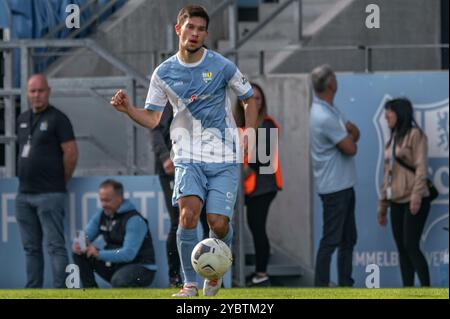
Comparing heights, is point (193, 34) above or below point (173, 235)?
above

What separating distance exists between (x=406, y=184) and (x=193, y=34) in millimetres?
5024

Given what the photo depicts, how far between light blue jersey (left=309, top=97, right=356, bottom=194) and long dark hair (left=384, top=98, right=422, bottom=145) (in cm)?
57

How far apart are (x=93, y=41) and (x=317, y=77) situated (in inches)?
101

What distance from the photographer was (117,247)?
16266mm

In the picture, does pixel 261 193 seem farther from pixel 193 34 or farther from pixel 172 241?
pixel 193 34

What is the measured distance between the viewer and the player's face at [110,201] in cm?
1630

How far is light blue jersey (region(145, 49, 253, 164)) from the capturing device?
40.5 feet

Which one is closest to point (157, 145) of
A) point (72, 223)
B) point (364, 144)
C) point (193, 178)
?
point (72, 223)

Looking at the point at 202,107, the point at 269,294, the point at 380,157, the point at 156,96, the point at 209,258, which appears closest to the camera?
the point at 209,258

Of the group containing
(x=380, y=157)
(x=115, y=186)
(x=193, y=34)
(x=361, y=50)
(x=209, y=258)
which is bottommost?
(x=209, y=258)

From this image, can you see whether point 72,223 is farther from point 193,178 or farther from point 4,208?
point 193,178

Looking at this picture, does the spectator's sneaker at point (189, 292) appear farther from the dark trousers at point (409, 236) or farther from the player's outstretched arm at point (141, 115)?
the dark trousers at point (409, 236)

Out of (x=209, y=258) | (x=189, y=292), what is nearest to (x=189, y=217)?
(x=209, y=258)

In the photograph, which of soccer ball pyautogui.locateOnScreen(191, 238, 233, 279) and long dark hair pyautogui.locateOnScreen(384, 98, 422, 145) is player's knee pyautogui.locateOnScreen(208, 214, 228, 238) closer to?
soccer ball pyautogui.locateOnScreen(191, 238, 233, 279)
